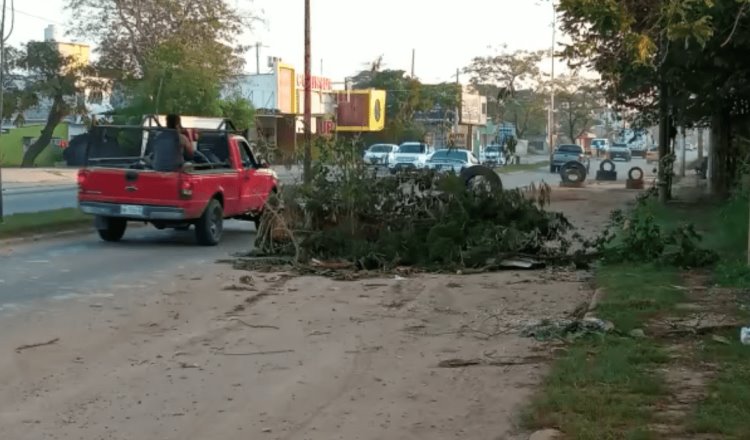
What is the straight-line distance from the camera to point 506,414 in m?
6.45

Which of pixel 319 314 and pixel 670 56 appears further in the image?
pixel 670 56

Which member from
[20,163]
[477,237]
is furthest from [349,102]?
[477,237]

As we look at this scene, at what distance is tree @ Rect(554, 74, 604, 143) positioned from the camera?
85312 mm

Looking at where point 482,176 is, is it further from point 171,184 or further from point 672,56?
point 672,56

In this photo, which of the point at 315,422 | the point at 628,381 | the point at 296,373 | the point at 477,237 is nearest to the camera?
the point at 315,422

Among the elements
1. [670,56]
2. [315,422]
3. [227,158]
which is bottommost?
[315,422]

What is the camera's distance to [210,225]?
16859mm

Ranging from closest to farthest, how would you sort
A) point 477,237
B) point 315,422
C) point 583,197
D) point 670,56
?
point 315,422 → point 477,237 → point 670,56 → point 583,197

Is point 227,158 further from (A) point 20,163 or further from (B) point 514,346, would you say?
(A) point 20,163

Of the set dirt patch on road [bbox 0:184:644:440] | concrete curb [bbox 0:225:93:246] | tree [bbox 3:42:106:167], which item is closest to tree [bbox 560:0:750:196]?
dirt patch on road [bbox 0:184:644:440]

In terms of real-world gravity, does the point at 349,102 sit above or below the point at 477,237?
above

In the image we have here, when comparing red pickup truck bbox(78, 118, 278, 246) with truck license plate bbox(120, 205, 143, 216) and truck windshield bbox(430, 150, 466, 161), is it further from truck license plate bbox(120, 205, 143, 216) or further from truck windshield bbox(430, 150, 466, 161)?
truck windshield bbox(430, 150, 466, 161)

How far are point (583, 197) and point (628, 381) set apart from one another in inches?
1037

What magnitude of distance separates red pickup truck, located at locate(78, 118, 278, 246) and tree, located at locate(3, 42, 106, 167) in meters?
38.8
